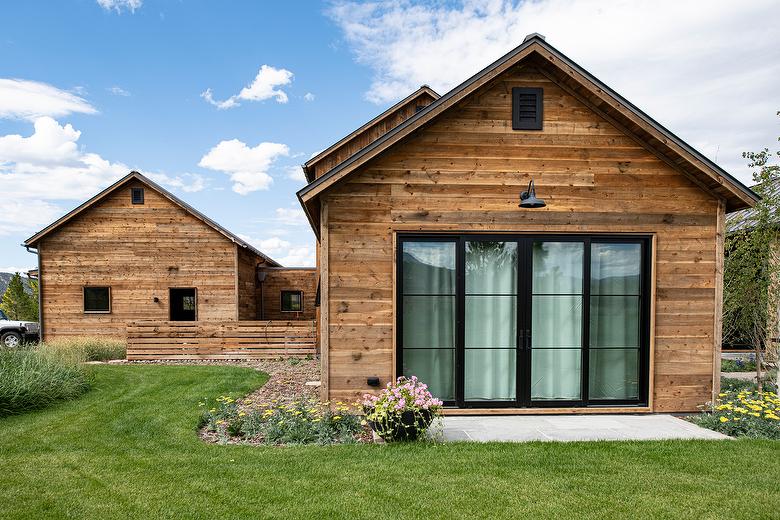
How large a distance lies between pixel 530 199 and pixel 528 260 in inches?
45.3

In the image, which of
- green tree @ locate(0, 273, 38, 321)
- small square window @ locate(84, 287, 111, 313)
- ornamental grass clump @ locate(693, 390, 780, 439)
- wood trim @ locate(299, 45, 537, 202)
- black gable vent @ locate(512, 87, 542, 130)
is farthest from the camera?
green tree @ locate(0, 273, 38, 321)

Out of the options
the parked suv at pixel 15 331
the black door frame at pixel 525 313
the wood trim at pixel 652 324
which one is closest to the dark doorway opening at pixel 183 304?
the parked suv at pixel 15 331

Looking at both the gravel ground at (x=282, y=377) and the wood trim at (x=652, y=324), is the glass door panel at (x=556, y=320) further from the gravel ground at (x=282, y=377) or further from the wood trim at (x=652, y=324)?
the gravel ground at (x=282, y=377)

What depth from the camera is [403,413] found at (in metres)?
5.46

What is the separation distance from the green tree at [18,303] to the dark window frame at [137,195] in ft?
50.5

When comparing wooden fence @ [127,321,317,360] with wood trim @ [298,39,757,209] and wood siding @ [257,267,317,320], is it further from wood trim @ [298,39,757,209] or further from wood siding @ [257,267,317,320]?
wood trim @ [298,39,757,209]

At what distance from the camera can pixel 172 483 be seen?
4387 millimetres

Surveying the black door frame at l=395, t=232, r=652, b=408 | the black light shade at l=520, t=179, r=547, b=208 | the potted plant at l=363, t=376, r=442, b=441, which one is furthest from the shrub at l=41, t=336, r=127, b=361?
the black light shade at l=520, t=179, r=547, b=208

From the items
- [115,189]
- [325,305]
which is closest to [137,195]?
[115,189]


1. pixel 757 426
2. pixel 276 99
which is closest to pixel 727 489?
pixel 757 426

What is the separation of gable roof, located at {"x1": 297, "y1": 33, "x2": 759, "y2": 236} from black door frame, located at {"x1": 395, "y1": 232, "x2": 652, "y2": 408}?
1.21 meters

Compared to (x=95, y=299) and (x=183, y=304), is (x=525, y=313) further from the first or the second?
(x=183, y=304)

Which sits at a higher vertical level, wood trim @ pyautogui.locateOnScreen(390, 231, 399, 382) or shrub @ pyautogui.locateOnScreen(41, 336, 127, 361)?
wood trim @ pyautogui.locateOnScreen(390, 231, 399, 382)

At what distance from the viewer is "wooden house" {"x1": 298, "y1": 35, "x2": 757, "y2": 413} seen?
6676 mm
